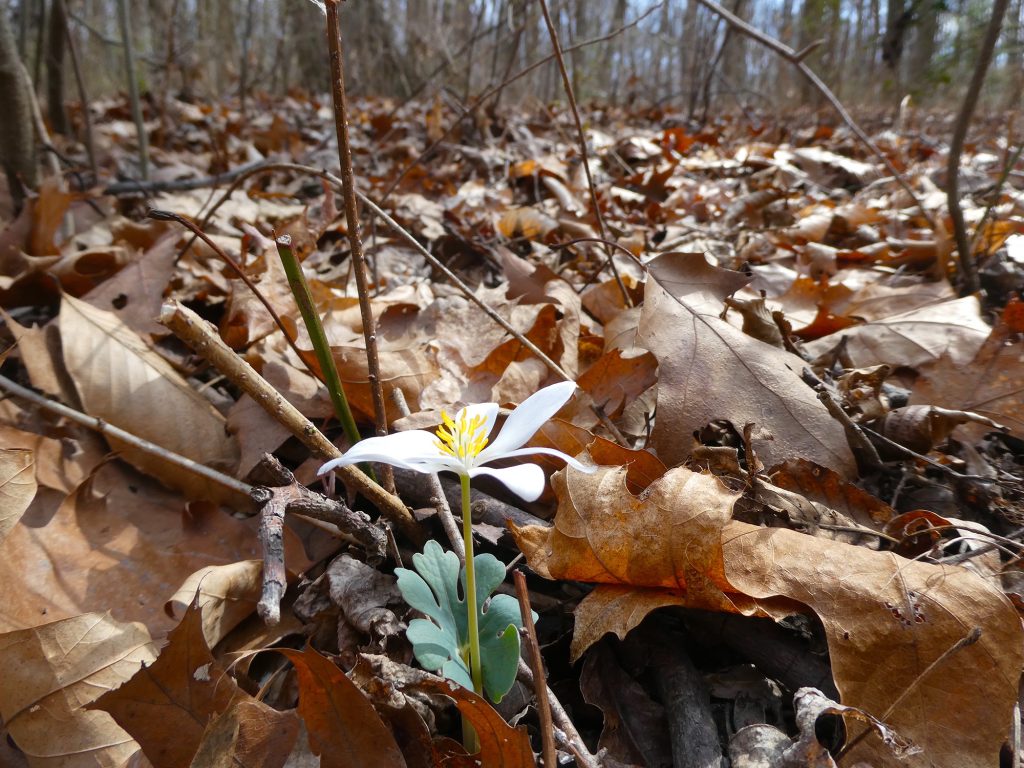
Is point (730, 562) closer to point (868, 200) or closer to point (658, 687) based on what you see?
point (658, 687)

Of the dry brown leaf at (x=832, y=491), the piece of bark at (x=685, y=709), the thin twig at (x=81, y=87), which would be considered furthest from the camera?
the thin twig at (x=81, y=87)

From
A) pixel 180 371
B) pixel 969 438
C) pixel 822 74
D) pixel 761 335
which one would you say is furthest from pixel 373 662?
pixel 822 74

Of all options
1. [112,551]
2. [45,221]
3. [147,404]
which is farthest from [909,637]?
[45,221]

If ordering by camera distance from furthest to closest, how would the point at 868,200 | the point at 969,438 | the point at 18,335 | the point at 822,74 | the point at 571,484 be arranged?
the point at 822,74 → the point at 868,200 → the point at 18,335 → the point at 969,438 → the point at 571,484

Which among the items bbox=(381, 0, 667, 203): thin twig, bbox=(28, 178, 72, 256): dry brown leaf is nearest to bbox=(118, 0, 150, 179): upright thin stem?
bbox=(28, 178, 72, 256): dry brown leaf

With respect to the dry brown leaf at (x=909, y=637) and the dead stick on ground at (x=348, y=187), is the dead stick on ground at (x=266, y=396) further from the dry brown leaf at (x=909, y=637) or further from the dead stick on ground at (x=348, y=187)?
the dry brown leaf at (x=909, y=637)

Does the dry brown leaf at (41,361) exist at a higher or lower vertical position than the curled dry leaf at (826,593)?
higher

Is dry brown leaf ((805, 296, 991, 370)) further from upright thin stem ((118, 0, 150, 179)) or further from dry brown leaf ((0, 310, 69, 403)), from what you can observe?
upright thin stem ((118, 0, 150, 179))

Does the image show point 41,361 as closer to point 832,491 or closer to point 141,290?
point 141,290

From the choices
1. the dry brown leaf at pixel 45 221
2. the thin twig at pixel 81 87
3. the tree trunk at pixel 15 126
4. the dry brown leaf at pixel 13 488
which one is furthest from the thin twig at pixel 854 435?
the thin twig at pixel 81 87
